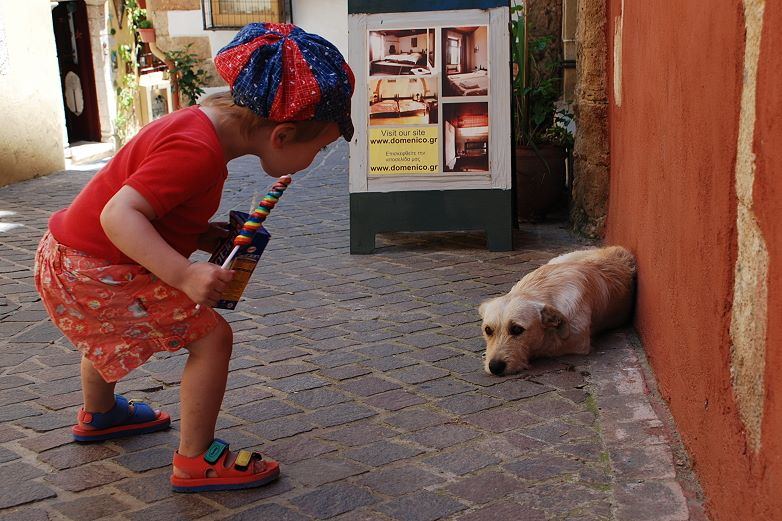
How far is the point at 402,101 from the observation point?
6.29m

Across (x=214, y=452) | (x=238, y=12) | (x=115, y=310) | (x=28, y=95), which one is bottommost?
(x=214, y=452)

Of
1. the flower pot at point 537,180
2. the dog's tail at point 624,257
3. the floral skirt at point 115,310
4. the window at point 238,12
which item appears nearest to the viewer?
the floral skirt at point 115,310

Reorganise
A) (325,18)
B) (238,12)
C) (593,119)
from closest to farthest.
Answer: (593,119)
(238,12)
(325,18)

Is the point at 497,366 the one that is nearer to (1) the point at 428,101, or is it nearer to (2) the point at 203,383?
(2) the point at 203,383

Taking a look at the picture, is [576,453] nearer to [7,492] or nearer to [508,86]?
[7,492]

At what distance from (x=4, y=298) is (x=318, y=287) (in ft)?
5.71

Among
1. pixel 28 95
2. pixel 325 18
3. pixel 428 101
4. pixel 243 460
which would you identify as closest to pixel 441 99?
pixel 428 101

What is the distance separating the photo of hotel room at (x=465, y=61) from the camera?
6.19 m

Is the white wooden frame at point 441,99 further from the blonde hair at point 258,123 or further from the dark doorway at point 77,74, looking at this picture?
the dark doorway at point 77,74

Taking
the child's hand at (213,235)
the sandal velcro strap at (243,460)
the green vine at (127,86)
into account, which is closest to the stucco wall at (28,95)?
the green vine at (127,86)

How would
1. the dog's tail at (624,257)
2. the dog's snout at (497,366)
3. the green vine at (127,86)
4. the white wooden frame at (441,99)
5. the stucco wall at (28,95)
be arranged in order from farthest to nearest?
the green vine at (127,86) < the stucco wall at (28,95) < the white wooden frame at (441,99) < the dog's tail at (624,257) < the dog's snout at (497,366)

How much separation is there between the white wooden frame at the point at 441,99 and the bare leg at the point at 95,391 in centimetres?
306

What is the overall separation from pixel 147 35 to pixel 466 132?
40.7 feet

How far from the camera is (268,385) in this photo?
4059 millimetres
